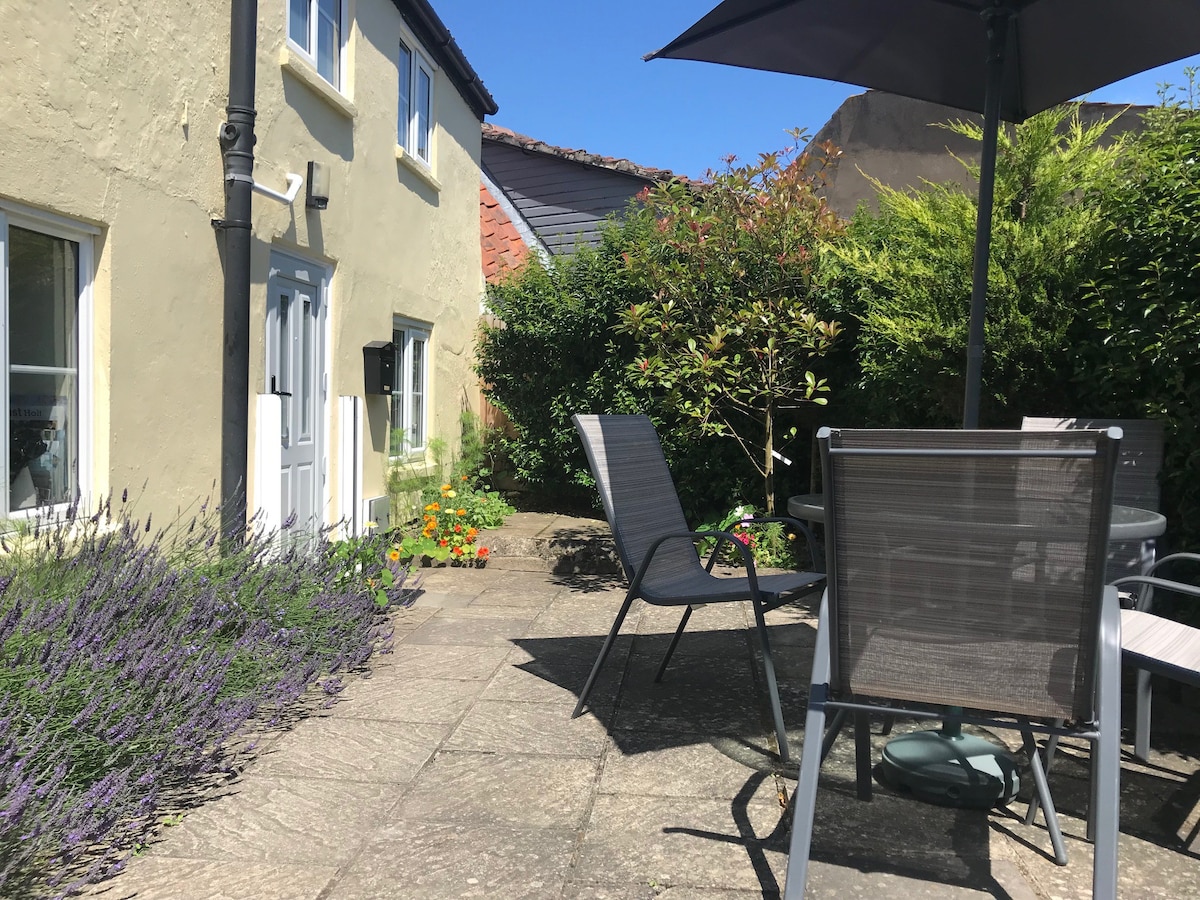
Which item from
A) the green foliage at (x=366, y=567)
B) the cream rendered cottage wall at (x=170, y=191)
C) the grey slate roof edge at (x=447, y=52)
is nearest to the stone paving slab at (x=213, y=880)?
the cream rendered cottage wall at (x=170, y=191)

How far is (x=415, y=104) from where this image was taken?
7.64 m

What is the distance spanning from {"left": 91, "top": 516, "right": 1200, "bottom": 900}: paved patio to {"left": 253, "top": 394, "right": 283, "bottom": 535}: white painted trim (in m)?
1.47

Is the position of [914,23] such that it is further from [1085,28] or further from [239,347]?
[239,347]

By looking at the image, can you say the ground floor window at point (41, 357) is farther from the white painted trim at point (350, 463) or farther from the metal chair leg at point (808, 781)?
the metal chair leg at point (808, 781)

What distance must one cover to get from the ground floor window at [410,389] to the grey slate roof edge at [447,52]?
7.95ft

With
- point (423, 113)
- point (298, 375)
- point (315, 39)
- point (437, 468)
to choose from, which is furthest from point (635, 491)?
point (423, 113)

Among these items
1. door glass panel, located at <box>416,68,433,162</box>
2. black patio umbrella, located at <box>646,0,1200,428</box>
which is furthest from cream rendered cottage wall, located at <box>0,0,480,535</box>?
black patio umbrella, located at <box>646,0,1200,428</box>

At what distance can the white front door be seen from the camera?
210 inches

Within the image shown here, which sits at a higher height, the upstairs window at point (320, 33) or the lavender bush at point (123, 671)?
the upstairs window at point (320, 33)

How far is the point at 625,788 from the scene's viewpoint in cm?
271

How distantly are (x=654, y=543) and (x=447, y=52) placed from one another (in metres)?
6.44

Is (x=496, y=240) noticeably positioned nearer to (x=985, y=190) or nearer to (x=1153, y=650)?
→ (x=985, y=190)

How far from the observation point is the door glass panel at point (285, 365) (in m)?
5.45

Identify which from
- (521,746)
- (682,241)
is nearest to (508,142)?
(682,241)
